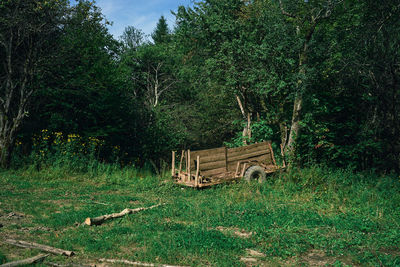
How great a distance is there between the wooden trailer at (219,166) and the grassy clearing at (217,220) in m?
0.36

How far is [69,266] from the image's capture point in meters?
4.14

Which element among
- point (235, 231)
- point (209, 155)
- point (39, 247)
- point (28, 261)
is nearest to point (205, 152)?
point (209, 155)

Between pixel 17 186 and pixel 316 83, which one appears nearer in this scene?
pixel 17 186

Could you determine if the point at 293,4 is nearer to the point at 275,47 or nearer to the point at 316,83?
the point at 275,47

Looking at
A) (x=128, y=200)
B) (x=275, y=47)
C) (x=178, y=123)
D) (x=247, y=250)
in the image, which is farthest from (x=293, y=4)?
(x=178, y=123)

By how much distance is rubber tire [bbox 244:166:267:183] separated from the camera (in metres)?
10.2

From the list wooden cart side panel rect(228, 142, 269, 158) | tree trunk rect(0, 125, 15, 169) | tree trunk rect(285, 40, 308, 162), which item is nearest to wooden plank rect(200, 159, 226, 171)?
wooden cart side panel rect(228, 142, 269, 158)

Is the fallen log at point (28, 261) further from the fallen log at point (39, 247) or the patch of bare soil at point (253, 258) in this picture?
the patch of bare soil at point (253, 258)

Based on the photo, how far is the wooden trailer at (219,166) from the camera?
9938mm

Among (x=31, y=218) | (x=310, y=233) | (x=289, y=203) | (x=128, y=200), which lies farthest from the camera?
(x=128, y=200)

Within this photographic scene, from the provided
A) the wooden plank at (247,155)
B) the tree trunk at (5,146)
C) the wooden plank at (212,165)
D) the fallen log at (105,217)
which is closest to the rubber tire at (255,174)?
the wooden plank at (247,155)

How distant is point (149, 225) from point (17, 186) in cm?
521

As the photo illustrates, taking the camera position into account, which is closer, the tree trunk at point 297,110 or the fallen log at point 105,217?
the fallen log at point 105,217

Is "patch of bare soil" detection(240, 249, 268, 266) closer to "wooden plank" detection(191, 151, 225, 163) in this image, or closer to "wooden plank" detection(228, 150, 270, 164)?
"wooden plank" detection(191, 151, 225, 163)
